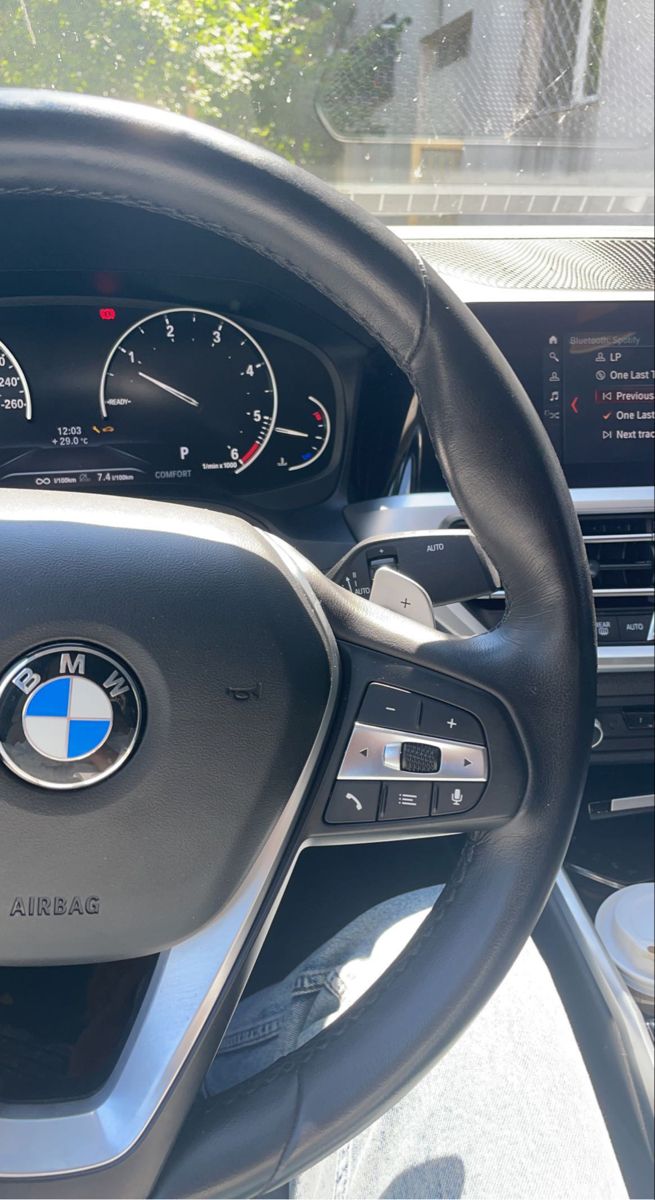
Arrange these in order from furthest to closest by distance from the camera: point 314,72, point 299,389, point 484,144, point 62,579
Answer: point 299,389, point 484,144, point 314,72, point 62,579

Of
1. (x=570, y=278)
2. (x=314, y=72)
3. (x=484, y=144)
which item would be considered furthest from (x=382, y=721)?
(x=570, y=278)

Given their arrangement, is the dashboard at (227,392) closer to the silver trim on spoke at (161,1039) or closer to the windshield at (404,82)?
the windshield at (404,82)

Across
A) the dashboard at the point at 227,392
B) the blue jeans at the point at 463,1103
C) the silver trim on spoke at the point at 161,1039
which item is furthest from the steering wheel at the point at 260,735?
the dashboard at the point at 227,392

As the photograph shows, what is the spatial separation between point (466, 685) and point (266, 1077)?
0.34m

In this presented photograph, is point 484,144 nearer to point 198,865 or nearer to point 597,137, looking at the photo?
point 597,137

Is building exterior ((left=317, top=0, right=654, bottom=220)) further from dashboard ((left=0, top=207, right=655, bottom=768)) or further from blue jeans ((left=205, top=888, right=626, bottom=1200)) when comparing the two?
blue jeans ((left=205, top=888, right=626, bottom=1200))

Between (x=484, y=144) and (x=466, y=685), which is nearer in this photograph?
(x=466, y=685)

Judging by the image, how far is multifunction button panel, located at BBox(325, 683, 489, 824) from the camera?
80 centimetres

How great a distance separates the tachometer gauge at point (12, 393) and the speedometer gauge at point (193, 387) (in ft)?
0.38

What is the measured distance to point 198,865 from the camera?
2.52 feet

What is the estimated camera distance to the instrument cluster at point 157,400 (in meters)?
1.59

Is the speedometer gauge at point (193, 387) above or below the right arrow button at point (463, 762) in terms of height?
above

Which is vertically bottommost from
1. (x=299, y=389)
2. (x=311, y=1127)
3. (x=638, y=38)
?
(x=311, y=1127)

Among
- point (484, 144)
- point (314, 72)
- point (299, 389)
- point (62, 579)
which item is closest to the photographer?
point (62, 579)
